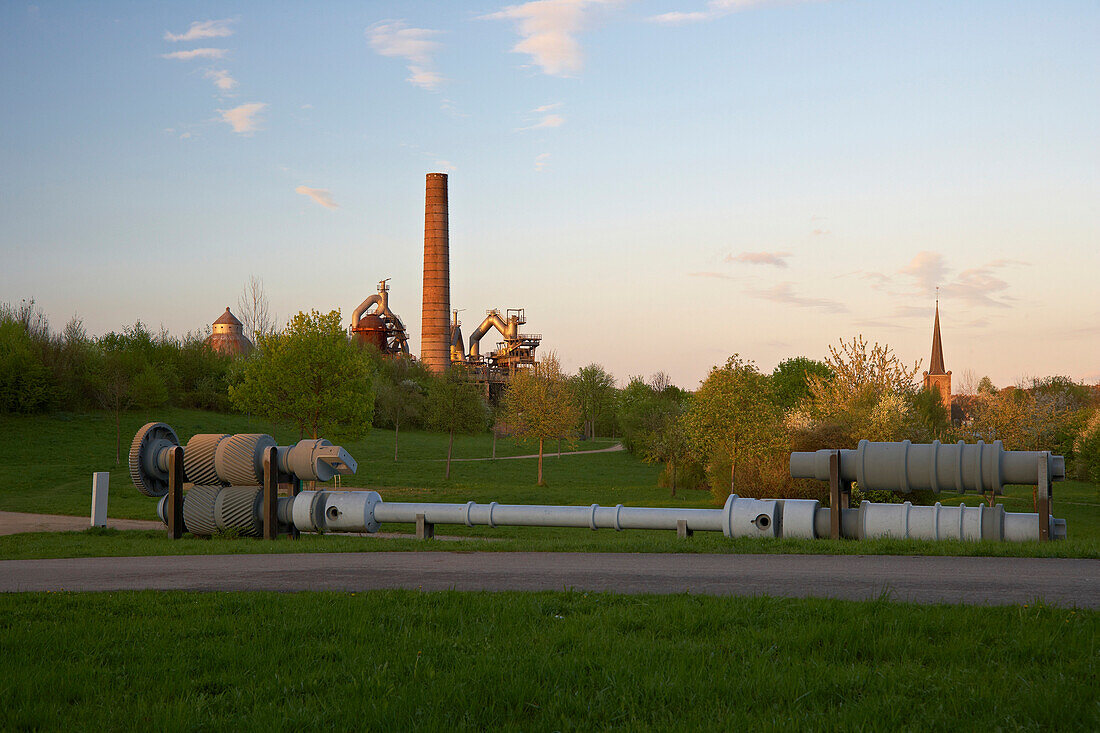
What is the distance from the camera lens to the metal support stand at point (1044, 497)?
1346 centimetres

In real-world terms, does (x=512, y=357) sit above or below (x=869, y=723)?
above

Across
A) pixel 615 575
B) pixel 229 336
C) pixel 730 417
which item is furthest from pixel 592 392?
pixel 615 575

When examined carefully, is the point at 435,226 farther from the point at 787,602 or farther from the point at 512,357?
the point at 787,602

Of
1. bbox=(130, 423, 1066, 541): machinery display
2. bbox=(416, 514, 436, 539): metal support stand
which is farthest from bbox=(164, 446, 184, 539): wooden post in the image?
bbox=(416, 514, 436, 539): metal support stand

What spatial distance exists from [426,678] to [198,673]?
1.62 meters

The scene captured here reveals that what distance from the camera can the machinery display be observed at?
45.9 feet

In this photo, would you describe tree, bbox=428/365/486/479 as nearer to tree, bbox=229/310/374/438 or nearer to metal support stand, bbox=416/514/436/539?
tree, bbox=229/310/374/438

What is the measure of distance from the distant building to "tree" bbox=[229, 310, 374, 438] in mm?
50557

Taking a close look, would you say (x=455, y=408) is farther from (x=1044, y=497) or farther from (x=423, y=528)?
(x=1044, y=497)

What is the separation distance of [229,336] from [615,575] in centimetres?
8659

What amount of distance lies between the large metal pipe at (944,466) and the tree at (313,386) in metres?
25.7

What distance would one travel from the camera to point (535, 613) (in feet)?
24.7

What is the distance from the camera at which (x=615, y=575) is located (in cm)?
1009

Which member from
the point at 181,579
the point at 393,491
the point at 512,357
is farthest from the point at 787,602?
the point at 512,357
